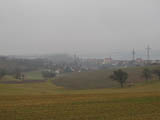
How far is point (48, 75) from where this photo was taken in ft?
433

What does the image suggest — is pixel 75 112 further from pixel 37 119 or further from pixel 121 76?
pixel 121 76

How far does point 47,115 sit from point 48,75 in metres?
117

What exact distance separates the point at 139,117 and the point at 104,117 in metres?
2.80

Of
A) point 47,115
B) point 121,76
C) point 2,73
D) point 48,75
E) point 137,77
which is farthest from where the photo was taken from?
point 48,75

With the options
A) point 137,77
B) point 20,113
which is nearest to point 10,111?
point 20,113

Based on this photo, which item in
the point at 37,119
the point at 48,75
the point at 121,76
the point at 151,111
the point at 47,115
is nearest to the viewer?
the point at 37,119

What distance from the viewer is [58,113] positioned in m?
17.4

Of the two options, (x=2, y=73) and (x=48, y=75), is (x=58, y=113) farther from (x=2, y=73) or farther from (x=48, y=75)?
(x=48, y=75)

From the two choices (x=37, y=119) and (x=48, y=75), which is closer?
(x=37, y=119)

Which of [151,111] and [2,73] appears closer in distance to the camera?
[151,111]

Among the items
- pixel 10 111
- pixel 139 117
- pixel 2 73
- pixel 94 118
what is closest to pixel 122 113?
pixel 139 117

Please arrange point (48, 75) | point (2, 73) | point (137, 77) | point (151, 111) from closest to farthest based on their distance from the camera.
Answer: point (151, 111) < point (137, 77) < point (2, 73) < point (48, 75)

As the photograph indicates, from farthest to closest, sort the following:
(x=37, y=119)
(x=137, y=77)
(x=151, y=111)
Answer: (x=137, y=77), (x=151, y=111), (x=37, y=119)

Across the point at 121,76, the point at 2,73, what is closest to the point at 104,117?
the point at 121,76
